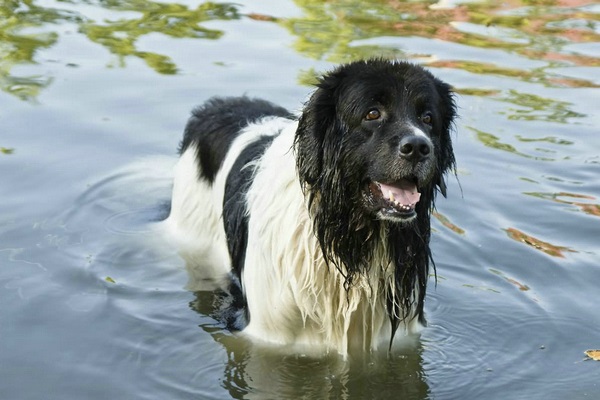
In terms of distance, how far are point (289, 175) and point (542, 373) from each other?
1842mm

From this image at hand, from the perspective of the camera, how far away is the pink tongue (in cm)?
515

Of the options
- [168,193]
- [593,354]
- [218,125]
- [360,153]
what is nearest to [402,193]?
[360,153]

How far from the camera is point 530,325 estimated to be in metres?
6.46

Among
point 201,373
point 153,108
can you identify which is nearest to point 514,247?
point 201,373

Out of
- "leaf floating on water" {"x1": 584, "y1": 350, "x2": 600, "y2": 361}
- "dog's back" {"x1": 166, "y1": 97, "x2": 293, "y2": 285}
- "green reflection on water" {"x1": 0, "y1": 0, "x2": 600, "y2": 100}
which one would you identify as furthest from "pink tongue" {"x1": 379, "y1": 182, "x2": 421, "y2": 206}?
"green reflection on water" {"x1": 0, "y1": 0, "x2": 600, "y2": 100}

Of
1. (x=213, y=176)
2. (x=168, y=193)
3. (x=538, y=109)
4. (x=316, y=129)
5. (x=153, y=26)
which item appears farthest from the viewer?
(x=153, y=26)

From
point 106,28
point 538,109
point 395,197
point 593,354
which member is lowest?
point 106,28

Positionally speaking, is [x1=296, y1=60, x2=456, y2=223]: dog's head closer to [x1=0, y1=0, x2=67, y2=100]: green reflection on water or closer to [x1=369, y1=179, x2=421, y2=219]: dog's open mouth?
[x1=369, y1=179, x2=421, y2=219]: dog's open mouth

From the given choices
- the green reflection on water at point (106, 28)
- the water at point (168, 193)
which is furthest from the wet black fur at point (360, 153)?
the green reflection on water at point (106, 28)

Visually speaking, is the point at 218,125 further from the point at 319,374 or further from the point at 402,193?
the point at 402,193

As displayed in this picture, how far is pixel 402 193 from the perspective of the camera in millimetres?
5164

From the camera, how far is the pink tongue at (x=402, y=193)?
5152 millimetres

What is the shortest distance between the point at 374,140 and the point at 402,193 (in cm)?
30

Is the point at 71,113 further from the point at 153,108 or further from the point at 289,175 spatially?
the point at 289,175
